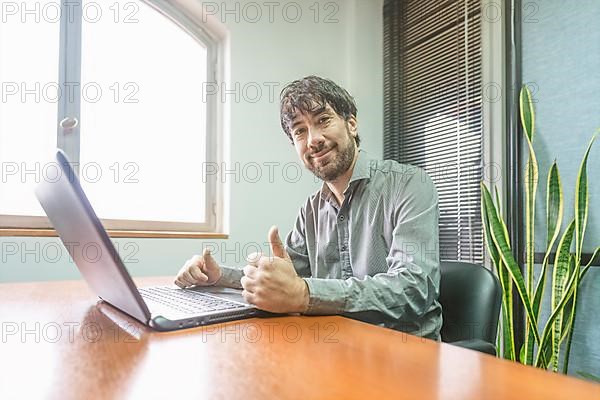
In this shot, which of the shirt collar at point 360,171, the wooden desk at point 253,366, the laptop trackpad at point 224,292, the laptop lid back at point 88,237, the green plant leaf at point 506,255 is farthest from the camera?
the green plant leaf at point 506,255

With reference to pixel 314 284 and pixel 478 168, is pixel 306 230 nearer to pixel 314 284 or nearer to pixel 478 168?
pixel 314 284

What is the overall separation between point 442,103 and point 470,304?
65.7 inches

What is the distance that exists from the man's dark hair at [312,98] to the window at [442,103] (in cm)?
108

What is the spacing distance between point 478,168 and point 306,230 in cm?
117

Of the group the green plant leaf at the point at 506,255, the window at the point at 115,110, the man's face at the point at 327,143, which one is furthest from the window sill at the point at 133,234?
the green plant leaf at the point at 506,255

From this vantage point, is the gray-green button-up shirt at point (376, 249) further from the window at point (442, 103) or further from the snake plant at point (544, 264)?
the window at point (442, 103)

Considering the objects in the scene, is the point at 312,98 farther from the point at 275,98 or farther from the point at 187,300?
the point at 275,98

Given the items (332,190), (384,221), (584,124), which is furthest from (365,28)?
(384,221)

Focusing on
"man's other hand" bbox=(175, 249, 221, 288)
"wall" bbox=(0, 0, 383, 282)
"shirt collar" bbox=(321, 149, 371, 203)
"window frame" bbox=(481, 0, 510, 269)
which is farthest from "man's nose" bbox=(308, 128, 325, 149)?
"wall" bbox=(0, 0, 383, 282)

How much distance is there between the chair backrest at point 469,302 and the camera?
1177 mm

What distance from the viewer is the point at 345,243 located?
56.0 inches

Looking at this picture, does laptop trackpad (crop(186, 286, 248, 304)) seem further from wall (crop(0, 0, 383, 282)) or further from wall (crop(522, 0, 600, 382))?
wall (crop(522, 0, 600, 382))

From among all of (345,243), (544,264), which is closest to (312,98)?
(345,243)

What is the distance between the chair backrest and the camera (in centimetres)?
118
